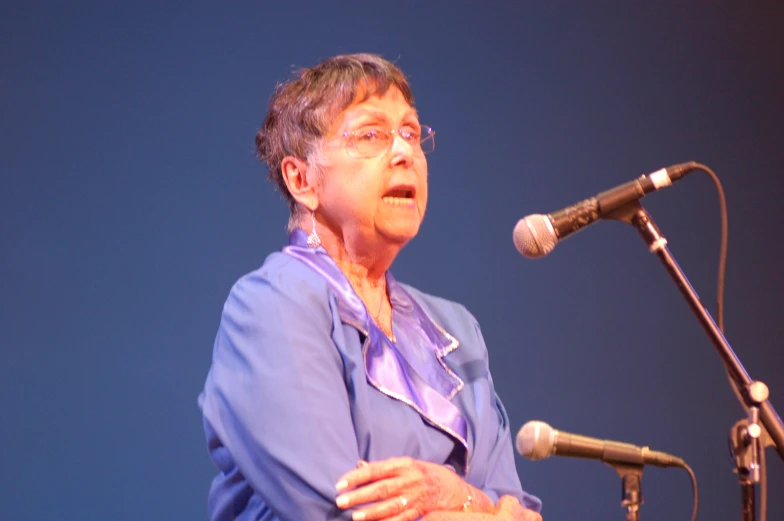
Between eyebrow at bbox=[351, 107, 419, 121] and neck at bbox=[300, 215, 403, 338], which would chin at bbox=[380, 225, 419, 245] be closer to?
neck at bbox=[300, 215, 403, 338]

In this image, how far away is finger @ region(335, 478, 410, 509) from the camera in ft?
5.38

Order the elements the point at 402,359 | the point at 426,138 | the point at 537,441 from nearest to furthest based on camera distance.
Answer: the point at 537,441
the point at 402,359
the point at 426,138

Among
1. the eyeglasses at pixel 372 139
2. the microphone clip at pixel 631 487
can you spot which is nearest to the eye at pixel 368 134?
the eyeglasses at pixel 372 139

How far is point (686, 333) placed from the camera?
3.47 metres

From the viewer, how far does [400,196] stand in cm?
209

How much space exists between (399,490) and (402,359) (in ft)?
1.26

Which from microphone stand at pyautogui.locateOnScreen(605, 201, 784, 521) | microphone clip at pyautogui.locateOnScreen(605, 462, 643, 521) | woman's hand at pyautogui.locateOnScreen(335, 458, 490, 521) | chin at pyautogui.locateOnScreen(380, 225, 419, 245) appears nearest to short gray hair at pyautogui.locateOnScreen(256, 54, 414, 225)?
Result: chin at pyautogui.locateOnScreen(380, 225, 419, 245)

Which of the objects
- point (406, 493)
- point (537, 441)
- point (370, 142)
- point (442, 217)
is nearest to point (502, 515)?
point (406, 493)

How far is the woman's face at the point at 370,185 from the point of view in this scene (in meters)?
2.04

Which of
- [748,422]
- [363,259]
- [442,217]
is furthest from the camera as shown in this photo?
[442,217]

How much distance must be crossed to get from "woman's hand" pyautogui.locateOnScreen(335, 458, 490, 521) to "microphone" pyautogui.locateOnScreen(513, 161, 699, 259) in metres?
0.47

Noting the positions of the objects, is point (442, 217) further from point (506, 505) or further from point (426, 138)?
point (506, 505)

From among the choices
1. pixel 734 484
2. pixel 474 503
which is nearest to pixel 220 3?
pixel 474 503

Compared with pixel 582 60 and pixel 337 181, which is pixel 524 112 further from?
pixel 337 181
